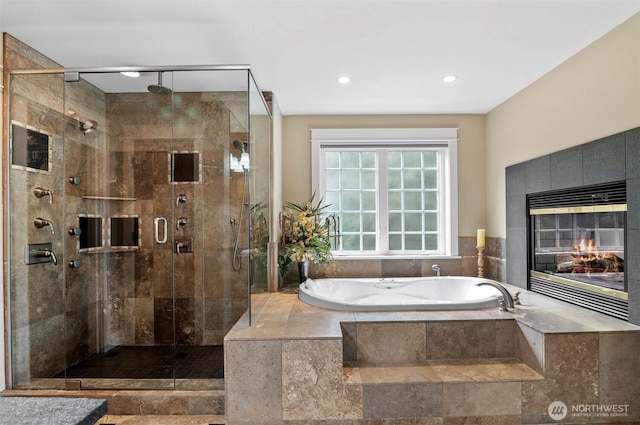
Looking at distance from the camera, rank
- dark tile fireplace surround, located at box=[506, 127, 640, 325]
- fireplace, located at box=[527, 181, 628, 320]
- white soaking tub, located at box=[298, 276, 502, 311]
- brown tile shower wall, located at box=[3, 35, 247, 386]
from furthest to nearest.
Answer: white soaking tub, located at box=[298, 276, 502, 311] < brown tile shower wall, located at box=[3, 35, 247, 386] < fireplace, located at box=[527, 181, 628, 320] < dark tile fireplace surround, located at box=[506, 127, 640, 325]

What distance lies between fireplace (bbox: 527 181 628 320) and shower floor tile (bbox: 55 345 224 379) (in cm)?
265

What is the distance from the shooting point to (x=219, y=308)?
9.81 ft

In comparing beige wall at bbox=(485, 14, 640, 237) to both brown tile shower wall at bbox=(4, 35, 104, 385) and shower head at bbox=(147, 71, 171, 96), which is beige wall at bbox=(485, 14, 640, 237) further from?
brown tile shower wall at bbox=(4, 35, 104, 385)

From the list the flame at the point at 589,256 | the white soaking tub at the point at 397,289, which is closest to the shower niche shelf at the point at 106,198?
the white soaking tub at the point at 397,289

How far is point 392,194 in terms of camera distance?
3.97m

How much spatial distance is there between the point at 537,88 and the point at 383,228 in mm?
1883

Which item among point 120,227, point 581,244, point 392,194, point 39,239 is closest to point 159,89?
point 120,227

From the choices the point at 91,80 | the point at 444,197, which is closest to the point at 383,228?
the point at 444,197

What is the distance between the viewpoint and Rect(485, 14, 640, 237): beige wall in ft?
7.22

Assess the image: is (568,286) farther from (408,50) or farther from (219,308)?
(219,308)

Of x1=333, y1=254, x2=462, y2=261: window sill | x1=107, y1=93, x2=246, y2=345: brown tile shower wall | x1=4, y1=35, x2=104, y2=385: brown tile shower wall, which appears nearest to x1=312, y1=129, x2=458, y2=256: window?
x1=333, y1=254, x2=462, y2=261: window sill

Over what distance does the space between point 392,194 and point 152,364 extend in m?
2.75

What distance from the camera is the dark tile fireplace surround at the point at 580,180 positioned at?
2.16 metres

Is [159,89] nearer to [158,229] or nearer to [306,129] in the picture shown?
[158,229]
